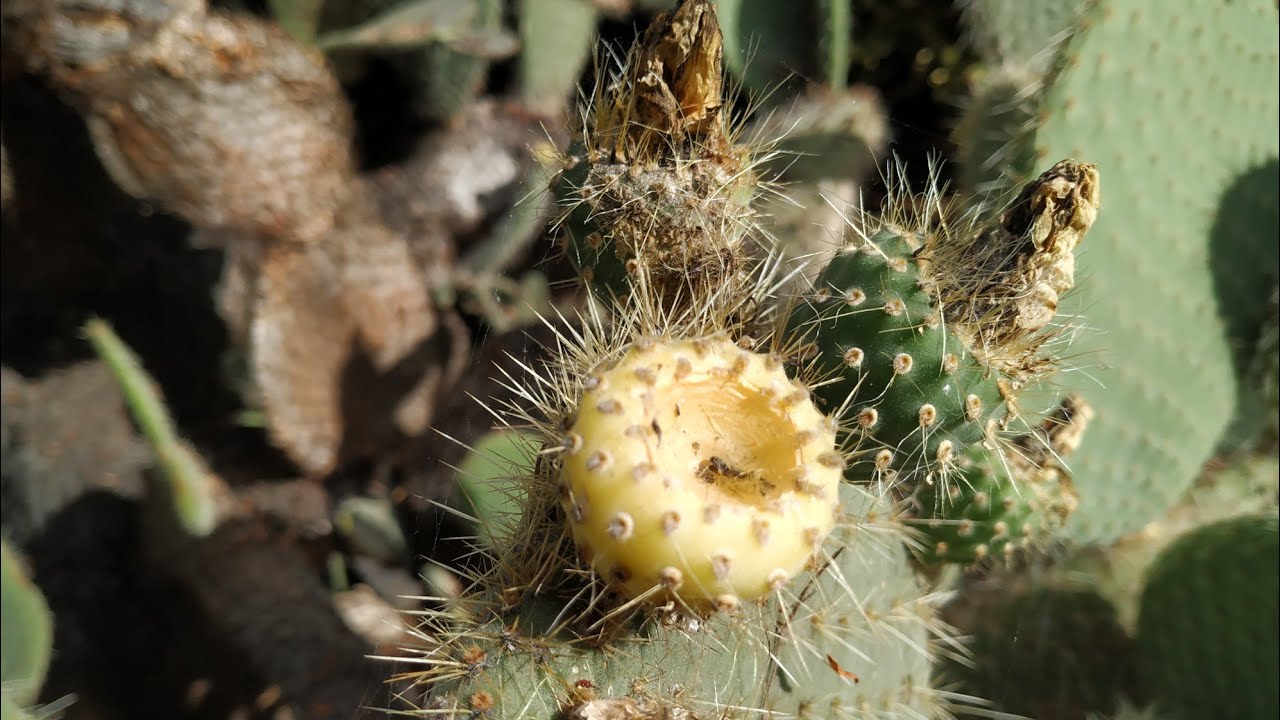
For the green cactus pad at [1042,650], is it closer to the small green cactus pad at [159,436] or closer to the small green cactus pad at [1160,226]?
the small green cactus pad at [1160,226]

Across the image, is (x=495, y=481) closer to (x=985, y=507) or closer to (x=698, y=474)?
(x=698, y=474)

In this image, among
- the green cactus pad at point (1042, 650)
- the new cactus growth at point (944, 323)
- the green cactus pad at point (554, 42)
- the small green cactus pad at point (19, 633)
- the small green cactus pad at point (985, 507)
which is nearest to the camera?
the new cactus growth at point (944, 323)

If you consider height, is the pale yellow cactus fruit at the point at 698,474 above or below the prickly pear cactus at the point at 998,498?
above

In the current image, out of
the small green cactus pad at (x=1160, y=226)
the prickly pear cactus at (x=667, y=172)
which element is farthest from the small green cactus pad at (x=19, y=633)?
the small green cactus pad at (x=1160, y=226)

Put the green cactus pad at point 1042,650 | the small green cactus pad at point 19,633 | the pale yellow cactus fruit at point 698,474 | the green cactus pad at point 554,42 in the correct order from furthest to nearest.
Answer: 1. the green cactus pad at point 554,42
2. the green cactus pad at point 1042,650
3. the small green cactus pad at point 19,633
4. the pale yellow cactus fruit at point 698,474

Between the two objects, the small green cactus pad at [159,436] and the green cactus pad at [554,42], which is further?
the green cactus pad at [554,42]

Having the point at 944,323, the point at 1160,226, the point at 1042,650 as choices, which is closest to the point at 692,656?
the point at 944,323

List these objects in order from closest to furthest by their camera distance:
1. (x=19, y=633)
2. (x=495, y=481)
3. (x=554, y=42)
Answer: (x=495, y=481) < (x=19, y=633) < (x=554, y=42)
